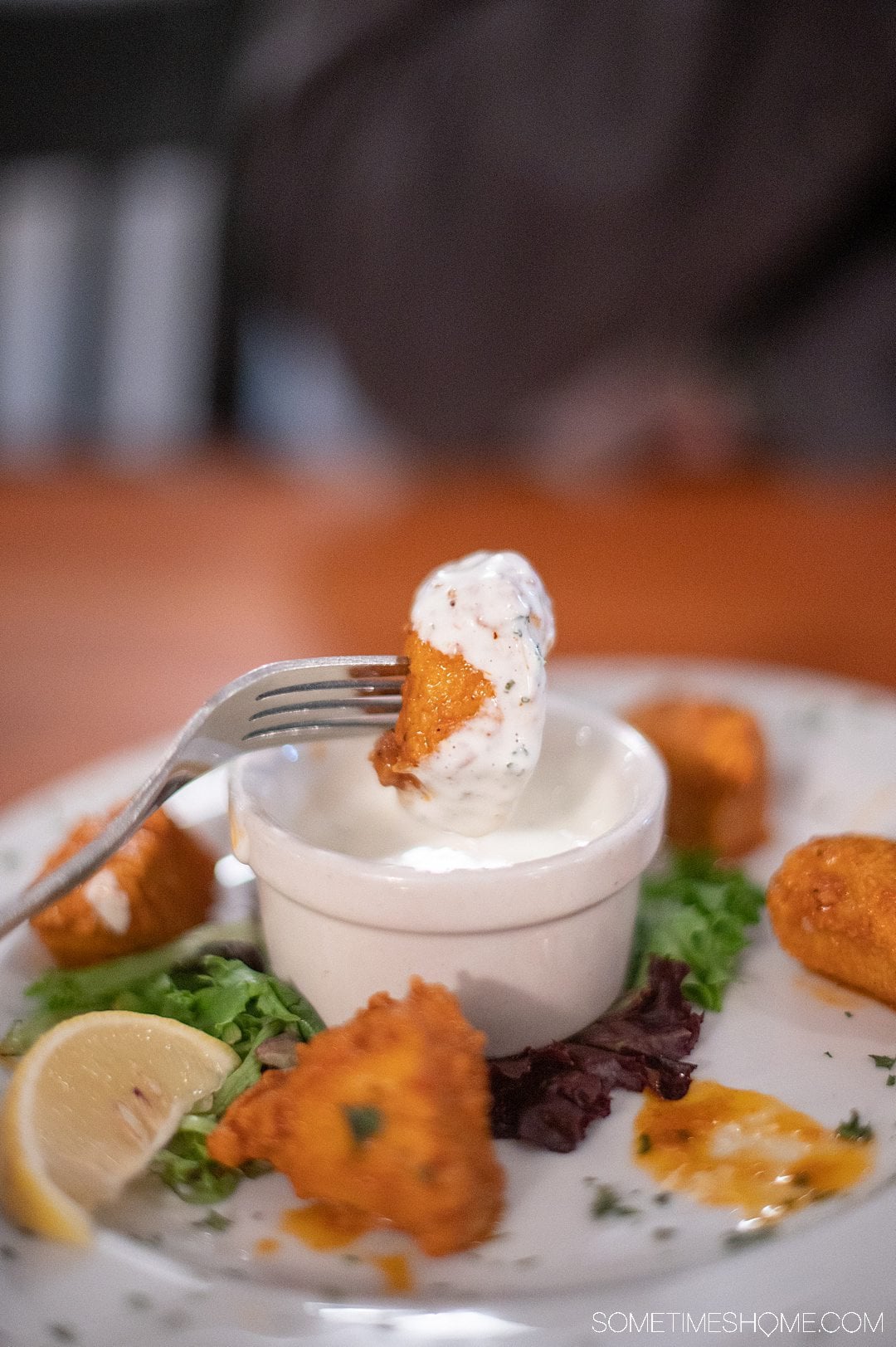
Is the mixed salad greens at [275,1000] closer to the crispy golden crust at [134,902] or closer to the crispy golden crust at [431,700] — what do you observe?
the crispy golden crust at [134,902]

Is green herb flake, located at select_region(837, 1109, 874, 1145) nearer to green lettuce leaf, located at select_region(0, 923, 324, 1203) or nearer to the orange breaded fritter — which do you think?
the orange breaded fritter

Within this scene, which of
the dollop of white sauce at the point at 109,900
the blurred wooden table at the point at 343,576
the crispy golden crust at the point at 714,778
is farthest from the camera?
the blurred wooden table at the point at 343,576

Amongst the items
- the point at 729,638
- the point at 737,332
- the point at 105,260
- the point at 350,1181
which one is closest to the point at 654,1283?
the point at 350,1181

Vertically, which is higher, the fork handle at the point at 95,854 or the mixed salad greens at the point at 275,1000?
the fork handle at the point at 95,854

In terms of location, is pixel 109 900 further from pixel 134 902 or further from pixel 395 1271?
pixel 395 1271

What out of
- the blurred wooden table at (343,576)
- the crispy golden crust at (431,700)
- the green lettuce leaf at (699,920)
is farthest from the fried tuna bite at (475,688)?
the blurred wooden table at (343,576)

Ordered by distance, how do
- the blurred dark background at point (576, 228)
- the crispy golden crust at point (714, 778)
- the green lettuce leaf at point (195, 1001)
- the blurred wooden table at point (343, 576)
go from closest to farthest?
the green lettuce leaf at point (195, 1001) → the crispy golden crust at point (714, 778) → the blurred wooden table at point (343, 576) → the blurred dark background at point (576, 228)

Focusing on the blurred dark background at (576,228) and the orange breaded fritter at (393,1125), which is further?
the blurred dark background at (576,228)

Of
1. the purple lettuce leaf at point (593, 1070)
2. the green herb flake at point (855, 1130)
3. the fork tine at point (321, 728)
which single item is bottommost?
the purple lettuce leaf at point (593, 1070)
